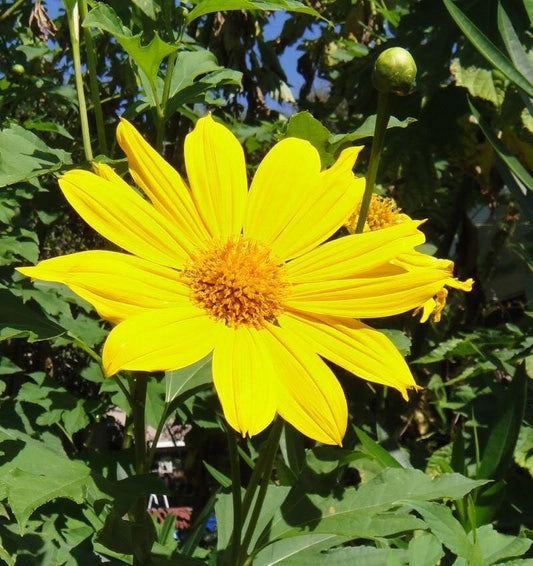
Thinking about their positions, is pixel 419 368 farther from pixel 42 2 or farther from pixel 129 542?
pixel 129 542

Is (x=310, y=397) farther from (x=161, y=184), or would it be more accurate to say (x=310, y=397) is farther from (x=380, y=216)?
(x=380, y=216)

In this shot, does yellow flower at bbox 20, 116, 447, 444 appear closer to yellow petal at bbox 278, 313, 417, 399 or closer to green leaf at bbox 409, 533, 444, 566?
yellow petal at bbox 278, 313, 417, 399

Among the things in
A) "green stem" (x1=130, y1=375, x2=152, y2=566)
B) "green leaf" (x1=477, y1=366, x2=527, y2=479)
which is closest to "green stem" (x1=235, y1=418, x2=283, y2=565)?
"green stem" (x1=130, y1=375, x2=152, y2=566)

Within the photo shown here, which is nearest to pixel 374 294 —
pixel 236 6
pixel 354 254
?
pixel 354 254

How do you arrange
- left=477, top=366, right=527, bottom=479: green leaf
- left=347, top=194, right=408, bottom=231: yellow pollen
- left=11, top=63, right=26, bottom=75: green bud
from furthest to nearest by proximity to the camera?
left=11, top=63, right=26, bottom=75: green bud, left=477, top=366, right=527, bottom=479: green leaf, left=347, top=194, right=408, bottom=231: yellow pollen

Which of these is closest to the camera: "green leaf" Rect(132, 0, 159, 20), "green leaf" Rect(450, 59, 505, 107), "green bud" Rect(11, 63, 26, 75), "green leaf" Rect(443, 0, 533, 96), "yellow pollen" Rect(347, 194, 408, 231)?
"green leaf" Rect(132, 0, 159, 20)

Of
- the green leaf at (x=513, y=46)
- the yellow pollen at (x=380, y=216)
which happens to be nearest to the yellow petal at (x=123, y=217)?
the yellow pollen at (x=380, y=216)

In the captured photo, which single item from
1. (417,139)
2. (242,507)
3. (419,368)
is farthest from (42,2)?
(419,368)
